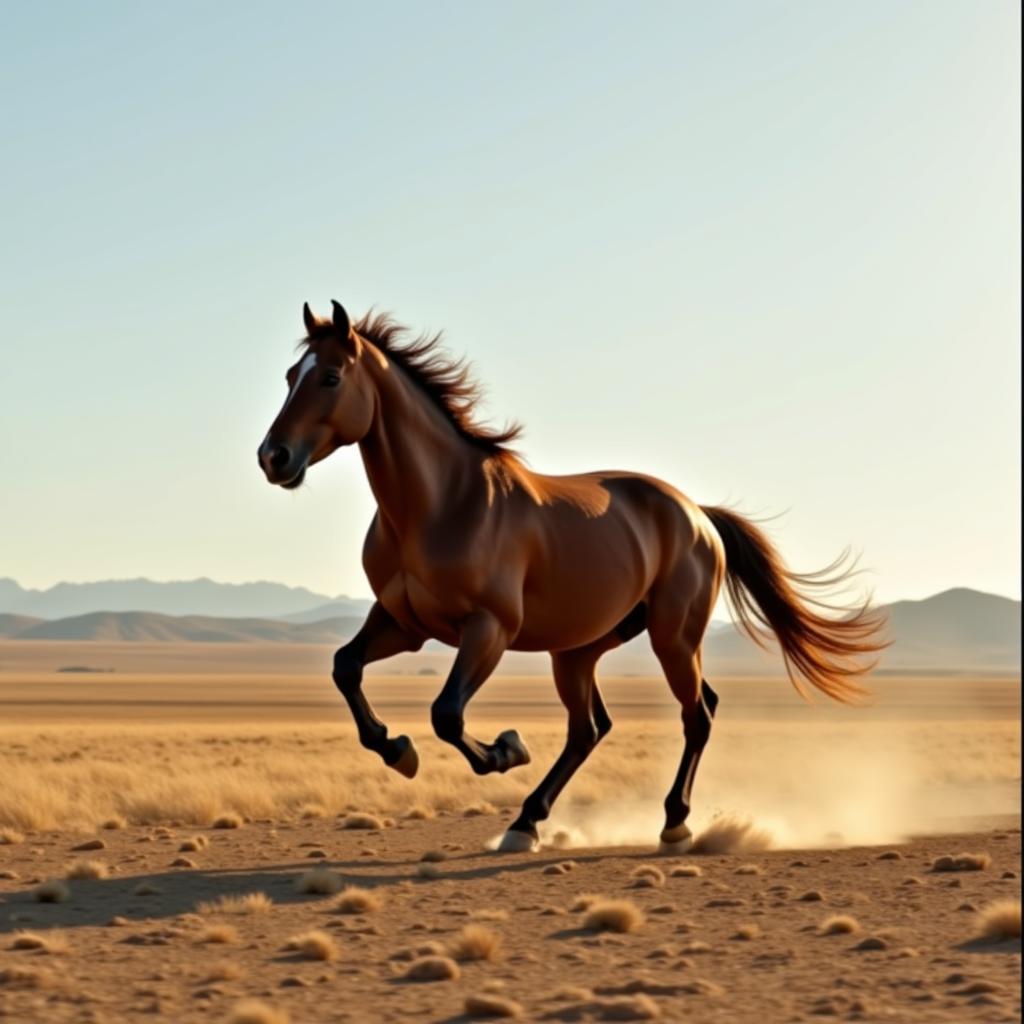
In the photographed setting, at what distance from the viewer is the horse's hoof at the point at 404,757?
12.1 metres

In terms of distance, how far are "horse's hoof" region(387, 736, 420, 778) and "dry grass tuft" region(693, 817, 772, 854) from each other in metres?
3.44

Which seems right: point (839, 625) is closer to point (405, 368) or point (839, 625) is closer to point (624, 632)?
point (624, 632)

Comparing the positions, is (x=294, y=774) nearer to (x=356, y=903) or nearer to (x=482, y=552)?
(x=482, y=552)

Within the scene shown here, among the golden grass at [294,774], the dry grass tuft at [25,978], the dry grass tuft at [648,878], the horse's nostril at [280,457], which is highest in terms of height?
the horse's nostril at [280,457]

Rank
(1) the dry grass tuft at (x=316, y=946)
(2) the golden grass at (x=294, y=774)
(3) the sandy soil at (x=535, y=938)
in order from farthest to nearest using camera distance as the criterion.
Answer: (2) the golden grass at (x=294, y=774)
(1) the dry grass tuft at (x=316, y=946)
(3) the sandy soil at (x=535, y=938)

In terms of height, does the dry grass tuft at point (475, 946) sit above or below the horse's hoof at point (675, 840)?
above

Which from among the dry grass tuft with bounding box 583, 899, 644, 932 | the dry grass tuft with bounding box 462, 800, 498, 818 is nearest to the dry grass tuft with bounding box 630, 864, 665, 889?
the dry grass tuft with bounding box 583, 899, 644, 932

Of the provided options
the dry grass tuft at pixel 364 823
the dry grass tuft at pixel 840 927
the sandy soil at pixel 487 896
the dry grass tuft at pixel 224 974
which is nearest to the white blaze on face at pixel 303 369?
the sandy soil at pixel 487 896

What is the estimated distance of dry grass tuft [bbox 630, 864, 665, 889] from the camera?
1183 cm

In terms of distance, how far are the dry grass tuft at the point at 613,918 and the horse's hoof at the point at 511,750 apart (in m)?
2.62

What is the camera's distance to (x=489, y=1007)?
288 inches

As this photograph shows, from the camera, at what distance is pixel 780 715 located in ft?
A: 233

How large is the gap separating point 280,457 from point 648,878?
4017 millimetres

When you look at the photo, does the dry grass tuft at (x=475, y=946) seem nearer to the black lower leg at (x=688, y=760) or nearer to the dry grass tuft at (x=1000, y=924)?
the dry grass tuft at (x=1000, y=924)
